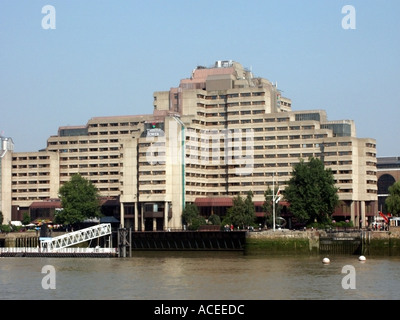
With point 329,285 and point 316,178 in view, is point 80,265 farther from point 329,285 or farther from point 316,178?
point 316,178

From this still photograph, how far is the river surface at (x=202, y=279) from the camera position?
91.9 meters

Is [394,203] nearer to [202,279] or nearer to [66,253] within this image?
[66,253]

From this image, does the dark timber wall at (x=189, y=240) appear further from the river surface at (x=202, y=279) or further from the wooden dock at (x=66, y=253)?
the wooden dock at (x=66, y=253)

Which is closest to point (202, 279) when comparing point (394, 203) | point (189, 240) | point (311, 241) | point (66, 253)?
point (66, 253)

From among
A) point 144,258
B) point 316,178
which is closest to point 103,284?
point 144,258

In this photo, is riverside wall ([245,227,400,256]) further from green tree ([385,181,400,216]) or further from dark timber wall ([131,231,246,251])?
green tree ([385,181,400,216])

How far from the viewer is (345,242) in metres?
157

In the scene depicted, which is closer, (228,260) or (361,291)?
(361,291)

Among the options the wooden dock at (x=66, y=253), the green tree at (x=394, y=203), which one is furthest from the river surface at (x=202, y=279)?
the green tree at (x=394, y=203)

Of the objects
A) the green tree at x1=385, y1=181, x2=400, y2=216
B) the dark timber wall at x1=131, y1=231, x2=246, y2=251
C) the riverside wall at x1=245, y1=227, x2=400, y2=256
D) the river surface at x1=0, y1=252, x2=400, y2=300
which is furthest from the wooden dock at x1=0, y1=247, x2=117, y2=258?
the green tree at x1=385, y1=181, x2=400, y2=216

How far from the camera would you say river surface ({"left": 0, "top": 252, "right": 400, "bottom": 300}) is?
302 ft

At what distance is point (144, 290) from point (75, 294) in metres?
6.91
